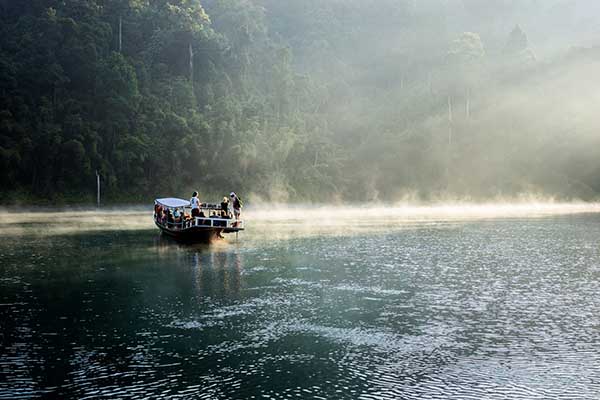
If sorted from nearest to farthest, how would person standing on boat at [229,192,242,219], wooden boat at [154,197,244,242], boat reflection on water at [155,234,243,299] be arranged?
boat reflection on water at [155,234,243,299] → wooden boat at [154,197,244,242] → person standing on boat at [229,192,242,219]

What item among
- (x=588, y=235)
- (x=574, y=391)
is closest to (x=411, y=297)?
(x=574, y=391)

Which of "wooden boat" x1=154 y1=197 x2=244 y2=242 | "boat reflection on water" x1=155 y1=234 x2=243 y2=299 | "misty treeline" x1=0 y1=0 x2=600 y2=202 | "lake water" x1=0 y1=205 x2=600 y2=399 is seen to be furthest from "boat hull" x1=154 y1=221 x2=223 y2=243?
"misty treeline" x1=0 y1=0 x2=600 y2=202

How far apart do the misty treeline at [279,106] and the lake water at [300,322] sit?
53006 millimetres

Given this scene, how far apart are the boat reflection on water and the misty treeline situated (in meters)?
46.1

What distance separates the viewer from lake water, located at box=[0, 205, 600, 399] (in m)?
15.5

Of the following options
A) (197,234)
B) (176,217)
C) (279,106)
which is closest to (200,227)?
(197,234)

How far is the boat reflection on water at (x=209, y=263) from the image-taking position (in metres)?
27.9

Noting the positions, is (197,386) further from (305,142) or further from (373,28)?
(373,28)

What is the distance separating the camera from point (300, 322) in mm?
21703

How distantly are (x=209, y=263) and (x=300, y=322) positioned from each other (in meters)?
15.5

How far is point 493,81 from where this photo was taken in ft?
441

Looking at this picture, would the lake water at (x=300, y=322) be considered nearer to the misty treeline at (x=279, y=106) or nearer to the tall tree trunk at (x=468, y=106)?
the misty treeline at (x=279, y=106)

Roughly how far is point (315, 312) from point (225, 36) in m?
113

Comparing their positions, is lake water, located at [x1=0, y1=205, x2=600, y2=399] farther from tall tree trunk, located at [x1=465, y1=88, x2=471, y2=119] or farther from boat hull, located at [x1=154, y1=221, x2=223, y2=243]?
tall tree trunk, located at [x1=465, y1=88, x2=471, y2=119]
